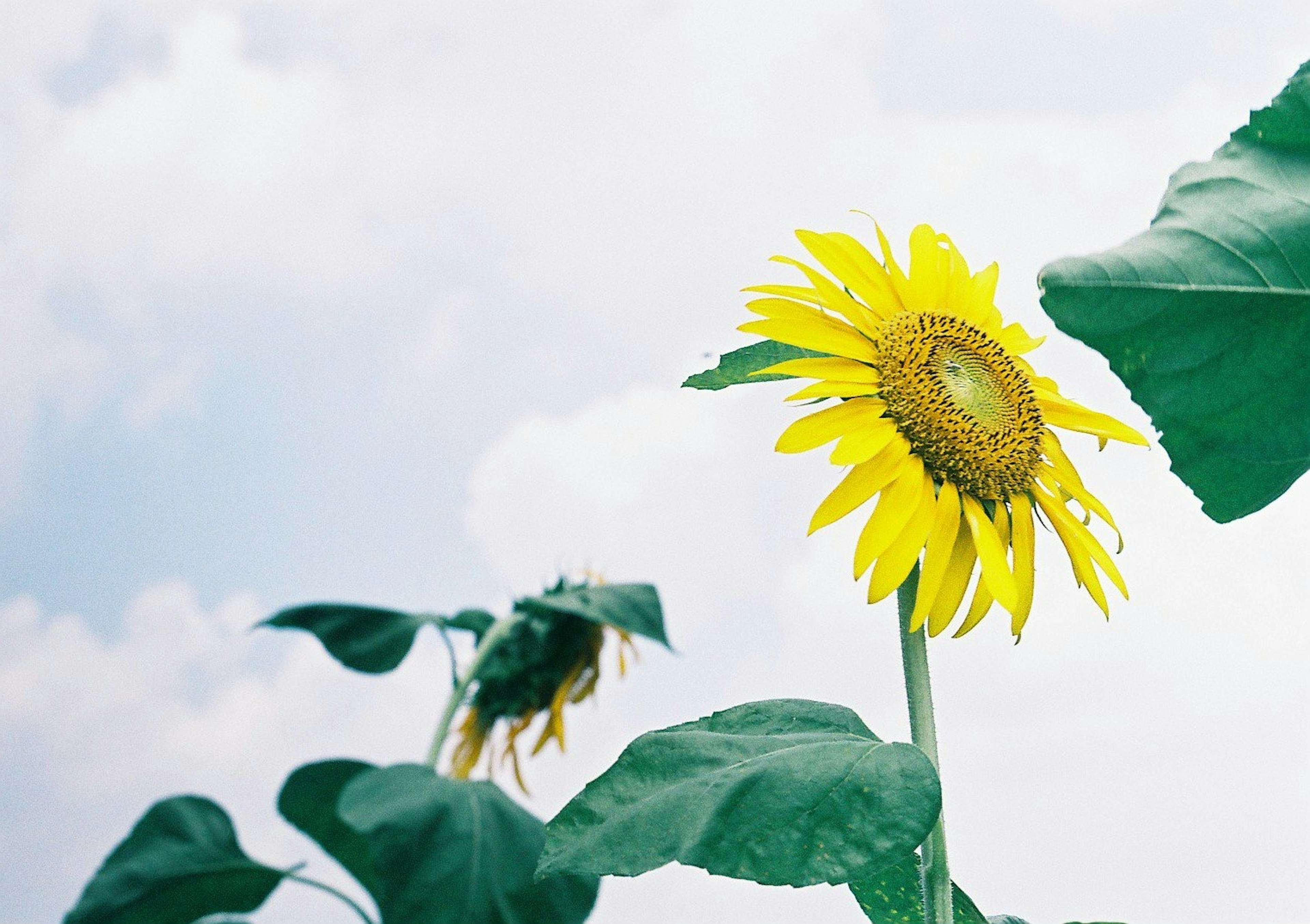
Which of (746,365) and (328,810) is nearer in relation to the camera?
(746,365)

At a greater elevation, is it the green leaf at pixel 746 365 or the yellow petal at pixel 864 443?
the green leaf at pixel 746 365

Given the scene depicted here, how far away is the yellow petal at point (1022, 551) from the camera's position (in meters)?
0.64

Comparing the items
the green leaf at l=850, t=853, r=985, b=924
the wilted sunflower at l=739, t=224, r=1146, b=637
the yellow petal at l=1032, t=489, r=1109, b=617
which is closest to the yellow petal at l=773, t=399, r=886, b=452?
the wilted sunflower at l=739, t=224, r=1146, b=637

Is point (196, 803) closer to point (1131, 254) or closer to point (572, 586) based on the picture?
point (572, 586)

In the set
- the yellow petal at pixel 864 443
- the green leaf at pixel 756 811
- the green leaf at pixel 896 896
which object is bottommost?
the green leaf at pixel 896 896

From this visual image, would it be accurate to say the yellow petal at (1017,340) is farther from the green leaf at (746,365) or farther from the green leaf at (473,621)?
the green leaf at (473,621)

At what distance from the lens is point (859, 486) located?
24.1 inches

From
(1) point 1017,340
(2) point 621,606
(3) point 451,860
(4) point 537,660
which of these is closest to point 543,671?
(4) point 537,660

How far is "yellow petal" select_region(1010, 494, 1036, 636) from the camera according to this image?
64 centimetres

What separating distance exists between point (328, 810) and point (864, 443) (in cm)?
120

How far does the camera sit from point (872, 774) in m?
0.50

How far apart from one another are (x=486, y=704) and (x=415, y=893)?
446 millimetres

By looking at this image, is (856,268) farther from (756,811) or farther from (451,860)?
(451,860)

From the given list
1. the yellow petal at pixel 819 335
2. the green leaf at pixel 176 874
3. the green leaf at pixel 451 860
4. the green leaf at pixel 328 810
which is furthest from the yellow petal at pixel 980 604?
the green leaf at pixel 176 874
